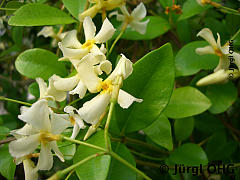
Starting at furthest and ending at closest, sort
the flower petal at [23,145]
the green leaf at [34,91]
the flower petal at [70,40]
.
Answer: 1. the green leaf at [34,91]
2. the flower petal at [70,40]
3. the flower petal at [23,145]

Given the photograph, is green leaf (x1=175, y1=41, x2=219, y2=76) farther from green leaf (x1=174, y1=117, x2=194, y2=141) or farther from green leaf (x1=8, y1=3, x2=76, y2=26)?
green leaf (x1=8, y1=3, x2=76, y2=26)

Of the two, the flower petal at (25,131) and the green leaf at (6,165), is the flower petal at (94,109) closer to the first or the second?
the flower petal at (25,131)

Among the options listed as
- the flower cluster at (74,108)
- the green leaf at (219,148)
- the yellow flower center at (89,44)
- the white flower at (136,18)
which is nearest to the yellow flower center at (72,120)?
the flower cluster at (74,108)

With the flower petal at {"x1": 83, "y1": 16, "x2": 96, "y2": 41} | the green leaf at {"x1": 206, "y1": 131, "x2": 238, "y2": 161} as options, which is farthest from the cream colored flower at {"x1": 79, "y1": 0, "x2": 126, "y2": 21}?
the green leaf at {"x1": 206, "y1": 131, "x2": 238, "y2": 161}

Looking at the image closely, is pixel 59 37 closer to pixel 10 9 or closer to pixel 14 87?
pixel 10 9

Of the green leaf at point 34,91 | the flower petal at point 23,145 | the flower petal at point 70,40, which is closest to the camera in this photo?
the flower petal at point 23,145

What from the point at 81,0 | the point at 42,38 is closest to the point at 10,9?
the point at 81,0
